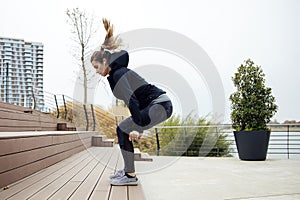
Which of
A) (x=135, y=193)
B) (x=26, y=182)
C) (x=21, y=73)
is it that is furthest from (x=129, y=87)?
(x=21, y=73)

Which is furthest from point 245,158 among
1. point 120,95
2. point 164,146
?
point 120,95

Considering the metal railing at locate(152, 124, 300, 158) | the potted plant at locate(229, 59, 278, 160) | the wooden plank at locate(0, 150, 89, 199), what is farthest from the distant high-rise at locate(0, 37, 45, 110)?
the potted plant at locate(229, 59, 278, 160)

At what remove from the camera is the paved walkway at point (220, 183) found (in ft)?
8.87

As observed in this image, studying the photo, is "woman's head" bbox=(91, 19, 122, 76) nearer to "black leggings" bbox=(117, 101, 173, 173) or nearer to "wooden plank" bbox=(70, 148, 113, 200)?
"black leggings" bbox=(117, 101, 173, 173)

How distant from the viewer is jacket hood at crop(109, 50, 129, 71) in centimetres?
196

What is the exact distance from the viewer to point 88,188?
1.88 metres

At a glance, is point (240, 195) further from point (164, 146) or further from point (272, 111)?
point (164, 146)

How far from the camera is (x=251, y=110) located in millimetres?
5652

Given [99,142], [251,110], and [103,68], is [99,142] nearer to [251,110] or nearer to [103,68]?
[251,110]

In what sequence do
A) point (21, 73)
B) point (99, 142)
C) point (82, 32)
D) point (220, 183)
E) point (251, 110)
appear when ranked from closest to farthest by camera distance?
point (220, 183)
point (251, 110)
point (99, 142)
point (21, 73)
point (82, 32)

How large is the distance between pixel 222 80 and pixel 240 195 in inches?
141

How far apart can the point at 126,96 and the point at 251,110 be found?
424 cm

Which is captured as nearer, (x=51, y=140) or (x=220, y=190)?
(x=51, y=140)

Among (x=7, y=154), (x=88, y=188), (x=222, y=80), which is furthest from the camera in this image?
(x=222, y=80)
